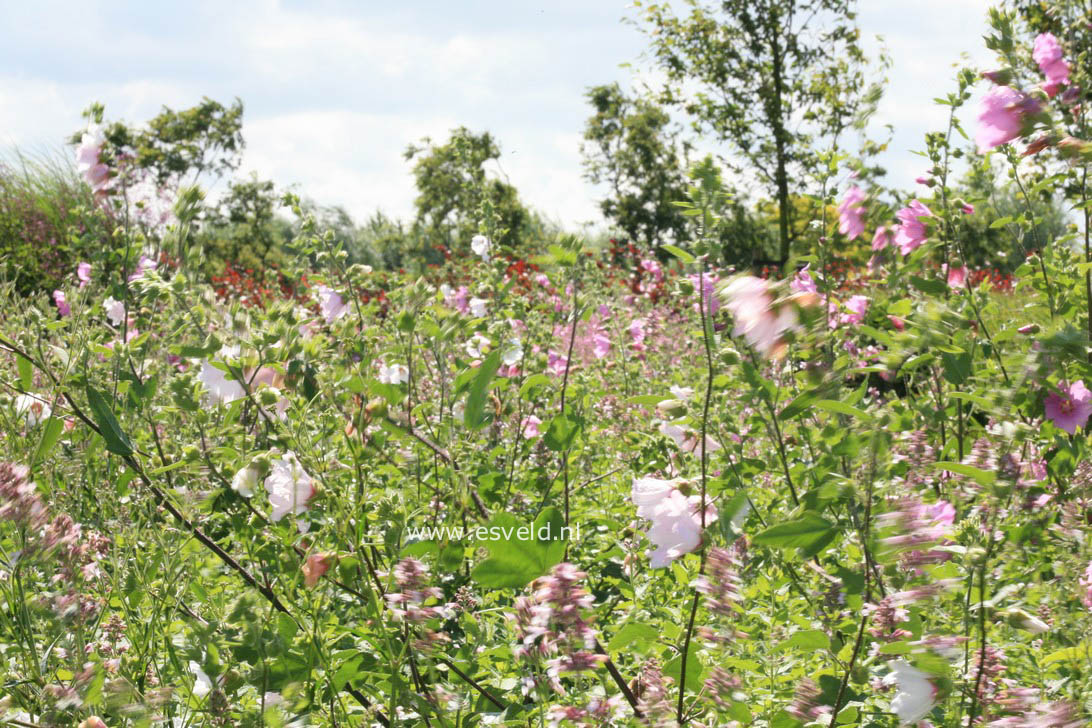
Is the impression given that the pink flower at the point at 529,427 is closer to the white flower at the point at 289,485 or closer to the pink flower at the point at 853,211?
the pink flower at the point at 853,211

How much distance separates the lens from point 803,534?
844 mm

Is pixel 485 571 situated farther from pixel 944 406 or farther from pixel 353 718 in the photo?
pixel 944 406

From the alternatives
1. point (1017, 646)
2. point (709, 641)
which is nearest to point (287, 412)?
point (709, 641)

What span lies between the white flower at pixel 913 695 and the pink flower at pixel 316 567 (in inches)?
27.1

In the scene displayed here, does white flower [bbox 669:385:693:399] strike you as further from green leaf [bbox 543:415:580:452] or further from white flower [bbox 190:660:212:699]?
white flower [bbox 190:660:212:699]

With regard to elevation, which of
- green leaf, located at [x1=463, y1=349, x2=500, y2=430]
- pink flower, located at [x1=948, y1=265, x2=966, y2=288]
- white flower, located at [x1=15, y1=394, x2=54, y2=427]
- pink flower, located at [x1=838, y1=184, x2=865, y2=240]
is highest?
pink flower, located at [x1=838, y1=184, x2=865, y2=240]

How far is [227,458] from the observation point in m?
1.38

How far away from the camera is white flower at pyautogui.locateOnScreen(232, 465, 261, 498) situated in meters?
1.08

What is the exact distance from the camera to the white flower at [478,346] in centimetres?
254

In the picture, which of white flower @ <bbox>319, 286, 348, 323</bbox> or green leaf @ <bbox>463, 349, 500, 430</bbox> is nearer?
green leaf @ <bbox>463, 349, 500, 430</bbox>

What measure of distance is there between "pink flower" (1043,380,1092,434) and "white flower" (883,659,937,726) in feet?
2.84

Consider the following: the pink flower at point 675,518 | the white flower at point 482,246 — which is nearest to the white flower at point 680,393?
the pink flower at point 675,518

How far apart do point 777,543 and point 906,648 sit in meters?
0.18

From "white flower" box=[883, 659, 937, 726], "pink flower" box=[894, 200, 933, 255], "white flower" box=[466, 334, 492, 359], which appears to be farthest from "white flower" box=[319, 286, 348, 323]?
"white flower" box=[883, 659, 937, 726]
